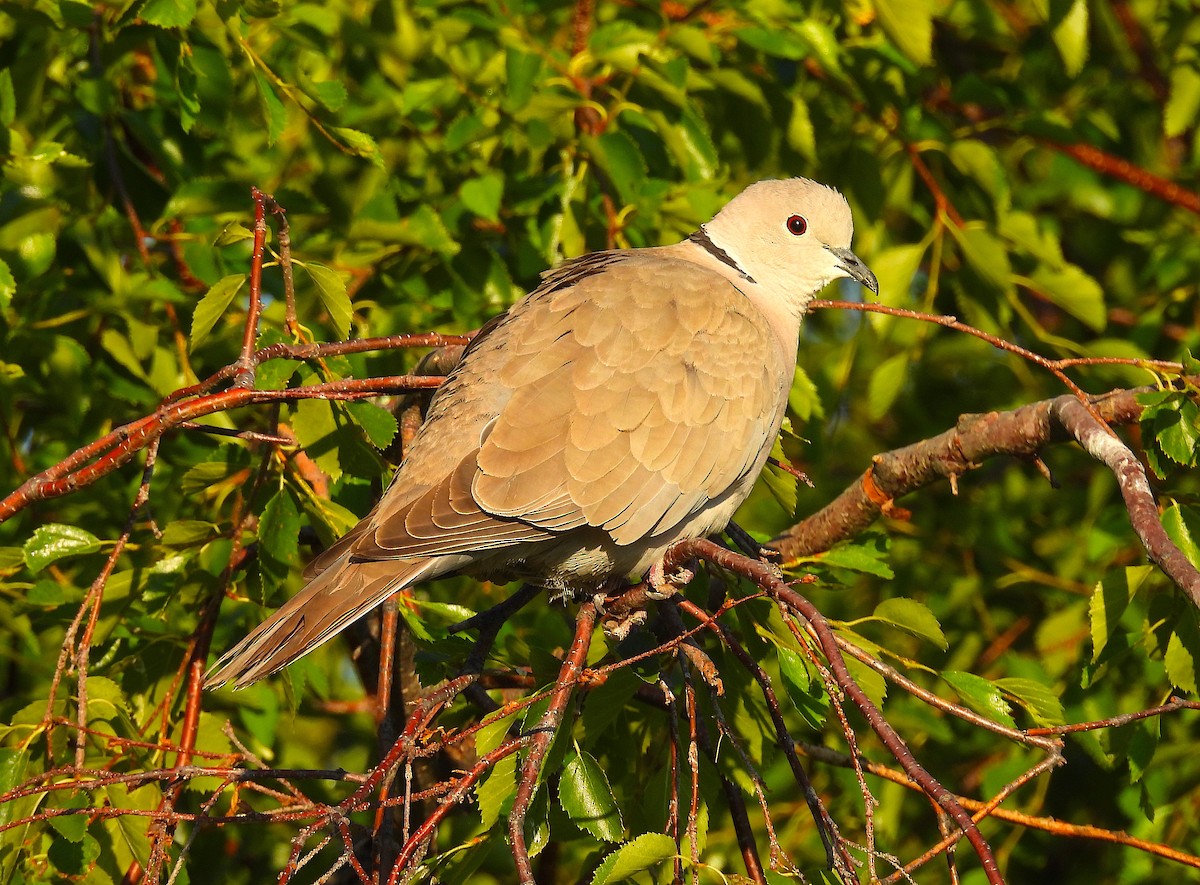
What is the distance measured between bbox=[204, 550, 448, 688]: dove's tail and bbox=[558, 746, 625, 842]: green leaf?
58 cm

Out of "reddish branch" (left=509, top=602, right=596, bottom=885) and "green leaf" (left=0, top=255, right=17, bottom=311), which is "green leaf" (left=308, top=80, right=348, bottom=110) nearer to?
"green leaf" (left=0, top=255, right=17, bottom=311)

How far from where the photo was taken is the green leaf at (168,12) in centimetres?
271

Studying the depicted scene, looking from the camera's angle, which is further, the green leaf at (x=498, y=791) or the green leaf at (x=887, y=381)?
the green leaf at (x=887, y=381)

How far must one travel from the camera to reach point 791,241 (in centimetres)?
371

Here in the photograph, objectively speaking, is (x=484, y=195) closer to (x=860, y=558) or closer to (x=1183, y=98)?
(x=860, y=558)

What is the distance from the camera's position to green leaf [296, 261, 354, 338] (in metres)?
2.47

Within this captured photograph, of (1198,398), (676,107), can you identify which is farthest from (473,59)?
(1198,398)

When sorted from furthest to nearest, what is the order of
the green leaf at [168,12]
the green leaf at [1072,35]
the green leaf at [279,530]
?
the green leaf at [1072,35] < the green leaf at [168,12] < the green leaf at [279,530]

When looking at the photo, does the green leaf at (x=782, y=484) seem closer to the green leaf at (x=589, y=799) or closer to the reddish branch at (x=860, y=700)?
the reddish branch at (x=860, y=700)

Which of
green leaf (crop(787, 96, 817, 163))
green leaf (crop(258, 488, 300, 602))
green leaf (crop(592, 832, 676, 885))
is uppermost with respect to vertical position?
green leaf (crop(787, 96, 817, 163))

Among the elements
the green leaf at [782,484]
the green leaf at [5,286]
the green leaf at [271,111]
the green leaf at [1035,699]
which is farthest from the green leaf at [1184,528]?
the green leaf at [5,286]

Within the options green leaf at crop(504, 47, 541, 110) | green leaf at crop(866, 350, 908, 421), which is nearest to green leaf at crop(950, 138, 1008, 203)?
green leaf at crop(866, 350, 908, 421)

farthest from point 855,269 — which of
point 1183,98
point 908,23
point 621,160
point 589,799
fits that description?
point 589,799

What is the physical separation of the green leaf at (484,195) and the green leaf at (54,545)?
1.36m
